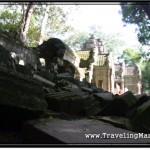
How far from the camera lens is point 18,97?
288 centimetres

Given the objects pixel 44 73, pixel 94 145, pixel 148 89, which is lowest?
pixel 94 145

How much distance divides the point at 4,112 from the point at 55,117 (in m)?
0.81

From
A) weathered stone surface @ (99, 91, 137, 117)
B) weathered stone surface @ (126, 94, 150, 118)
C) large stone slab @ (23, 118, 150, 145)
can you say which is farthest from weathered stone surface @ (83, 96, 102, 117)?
large stone slab @ (23, 118, 150, 145)

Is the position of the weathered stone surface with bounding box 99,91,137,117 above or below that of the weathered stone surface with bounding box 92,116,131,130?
above

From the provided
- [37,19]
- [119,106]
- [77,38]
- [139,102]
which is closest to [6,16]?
[37,19]

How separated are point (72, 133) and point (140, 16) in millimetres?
3728

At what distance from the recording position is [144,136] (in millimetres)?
2928

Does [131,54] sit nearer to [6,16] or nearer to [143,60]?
[143,60]

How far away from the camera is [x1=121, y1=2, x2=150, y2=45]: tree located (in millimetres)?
4205

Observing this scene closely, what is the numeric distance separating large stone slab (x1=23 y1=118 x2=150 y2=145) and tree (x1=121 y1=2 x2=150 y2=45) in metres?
1.68

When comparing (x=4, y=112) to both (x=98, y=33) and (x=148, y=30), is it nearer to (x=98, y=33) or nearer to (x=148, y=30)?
(x=98, y=33)

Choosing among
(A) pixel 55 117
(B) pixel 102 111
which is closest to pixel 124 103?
(B) pixel 102 111

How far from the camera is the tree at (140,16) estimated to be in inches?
166

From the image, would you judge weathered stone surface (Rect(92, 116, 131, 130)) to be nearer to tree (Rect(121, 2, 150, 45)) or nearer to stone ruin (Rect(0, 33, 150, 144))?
stone ruin (Rect(0, 33, 150, 144))
